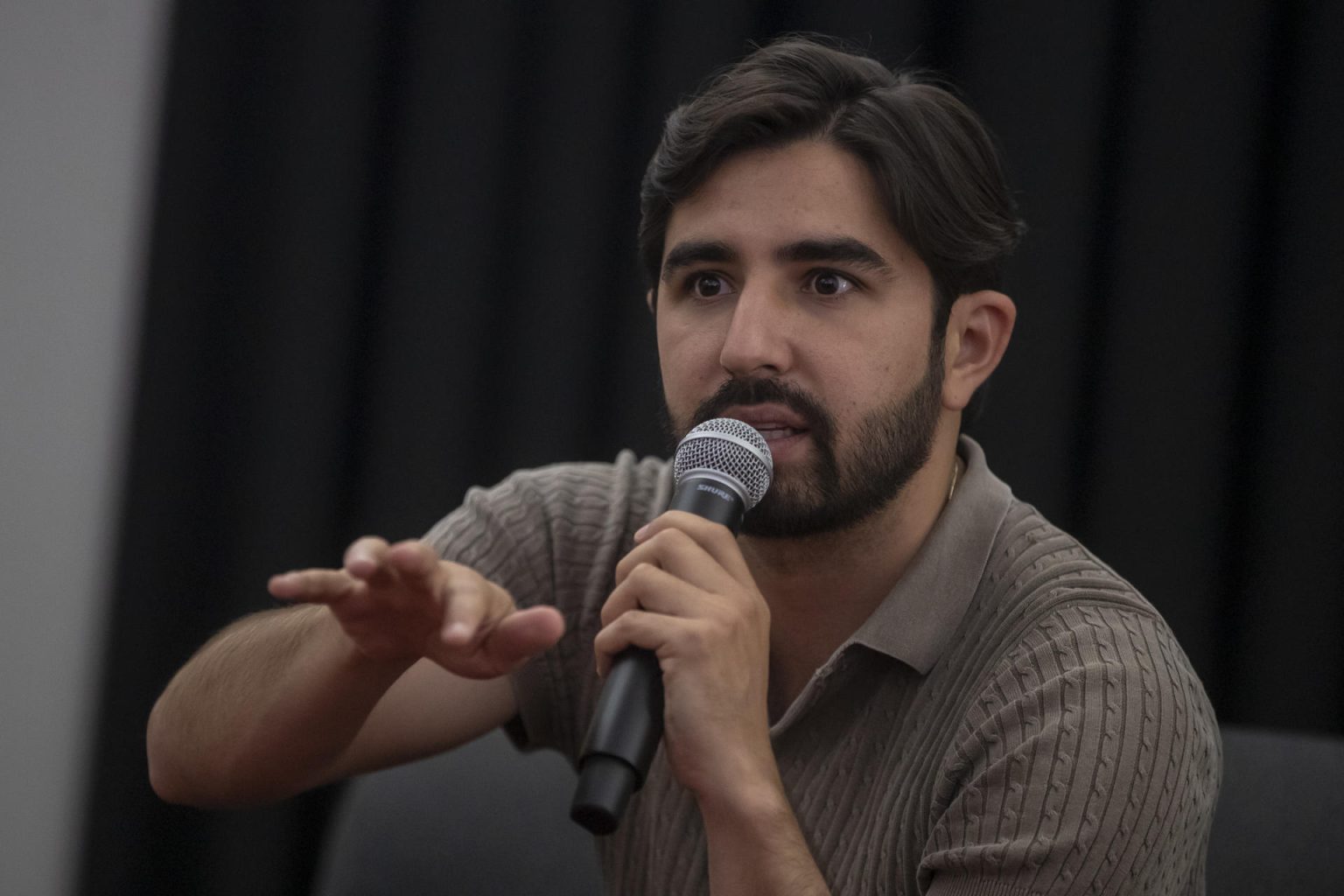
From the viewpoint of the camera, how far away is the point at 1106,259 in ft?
7.22

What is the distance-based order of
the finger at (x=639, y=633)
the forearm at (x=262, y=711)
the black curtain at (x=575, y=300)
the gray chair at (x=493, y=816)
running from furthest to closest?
1. the black curtain at (x=575, y=300)
2. the gray chair at (x=493, y=816)
3. the forearm at (x=262, y=711)
4. the finger at (x=639, y=633)

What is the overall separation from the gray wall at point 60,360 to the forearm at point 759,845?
1.79 m

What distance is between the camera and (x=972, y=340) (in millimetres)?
1583

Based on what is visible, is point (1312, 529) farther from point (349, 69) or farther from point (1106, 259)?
point (349, 69)

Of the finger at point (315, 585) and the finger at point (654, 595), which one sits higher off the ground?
the finger at point (654, 595)

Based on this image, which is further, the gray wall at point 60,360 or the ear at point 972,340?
the gray wall at point 60,360

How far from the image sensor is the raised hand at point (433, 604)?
89 centimetres

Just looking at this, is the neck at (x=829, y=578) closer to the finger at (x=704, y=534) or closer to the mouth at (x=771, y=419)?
the mouth at (x=771, y=419)

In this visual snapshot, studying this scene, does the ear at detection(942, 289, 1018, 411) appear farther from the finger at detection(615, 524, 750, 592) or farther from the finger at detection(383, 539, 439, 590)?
the finger at detection(383, 539, 439, 590)

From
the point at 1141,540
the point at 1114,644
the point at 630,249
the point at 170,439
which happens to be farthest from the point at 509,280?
the point at 1114,644

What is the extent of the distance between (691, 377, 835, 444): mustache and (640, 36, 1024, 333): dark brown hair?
253 mm

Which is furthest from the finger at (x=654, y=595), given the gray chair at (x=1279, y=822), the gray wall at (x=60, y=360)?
the gray wall at (x=60, y=360)

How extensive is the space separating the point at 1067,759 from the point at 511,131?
1.68 m

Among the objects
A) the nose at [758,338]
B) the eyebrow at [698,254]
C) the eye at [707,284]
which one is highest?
the eyebrow at [698,254]
